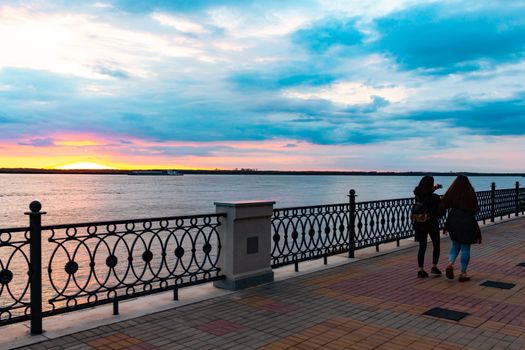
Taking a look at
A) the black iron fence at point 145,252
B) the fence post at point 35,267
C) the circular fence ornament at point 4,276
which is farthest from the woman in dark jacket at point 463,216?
the circular fence ornament at point 4,276

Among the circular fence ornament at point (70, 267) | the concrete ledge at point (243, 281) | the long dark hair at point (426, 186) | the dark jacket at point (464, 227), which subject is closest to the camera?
the circular fence ornament at point (70, 267)

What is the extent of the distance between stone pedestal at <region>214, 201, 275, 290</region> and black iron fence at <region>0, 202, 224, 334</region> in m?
0.18

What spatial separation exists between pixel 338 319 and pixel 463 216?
11.7 ft

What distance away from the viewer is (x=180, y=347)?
4.91 metres

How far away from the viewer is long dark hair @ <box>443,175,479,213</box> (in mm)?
7906

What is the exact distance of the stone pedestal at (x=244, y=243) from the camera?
24.3 ft

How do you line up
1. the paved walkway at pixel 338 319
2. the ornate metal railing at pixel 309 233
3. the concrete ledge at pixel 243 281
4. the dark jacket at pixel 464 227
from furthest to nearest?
1. the ornate metal railing at pixel 309 233
2. the dark jacket at pixel 464 227
3. the concrete ledge at pixel 243 281
4. the paved walkway at pixel 338 319

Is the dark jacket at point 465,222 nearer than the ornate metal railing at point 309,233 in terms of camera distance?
Yes

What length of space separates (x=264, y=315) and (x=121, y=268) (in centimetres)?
1611

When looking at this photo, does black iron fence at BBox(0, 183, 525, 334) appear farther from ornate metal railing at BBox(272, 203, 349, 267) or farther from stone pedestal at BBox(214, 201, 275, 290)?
stone pedestal at BBox(214, 201, 275, 290)

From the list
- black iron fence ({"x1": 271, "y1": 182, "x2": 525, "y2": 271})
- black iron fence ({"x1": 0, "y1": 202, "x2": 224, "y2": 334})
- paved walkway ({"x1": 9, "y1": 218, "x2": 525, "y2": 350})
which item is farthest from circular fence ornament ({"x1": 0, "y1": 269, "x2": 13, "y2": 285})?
black iron fence ({"x1": 271, "y1": 182, "x2": 525, "y2": 271})

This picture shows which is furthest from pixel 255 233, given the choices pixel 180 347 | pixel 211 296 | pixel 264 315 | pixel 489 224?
pixel 489 224

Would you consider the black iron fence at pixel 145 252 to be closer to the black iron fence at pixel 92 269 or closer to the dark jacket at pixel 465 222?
the black iron fence at pixel 92 269

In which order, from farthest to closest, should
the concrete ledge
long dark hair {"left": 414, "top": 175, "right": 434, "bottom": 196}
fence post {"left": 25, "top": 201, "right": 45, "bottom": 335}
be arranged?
long dark hair {"left": 414, "top": 175, "right": 434, "bottom": 196}, the concrete ledge, fence post {"left": 25, "top": 201, "right": 45, "bottom": 335}
